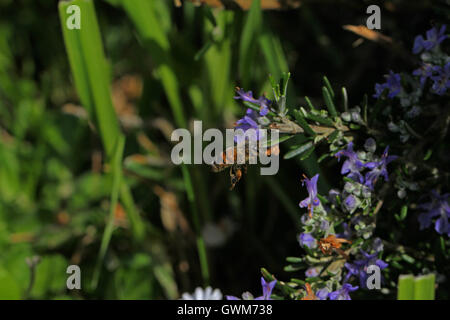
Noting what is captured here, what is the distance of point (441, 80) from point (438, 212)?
232 mm

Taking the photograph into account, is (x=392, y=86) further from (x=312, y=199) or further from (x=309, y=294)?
(x=309, y=294)

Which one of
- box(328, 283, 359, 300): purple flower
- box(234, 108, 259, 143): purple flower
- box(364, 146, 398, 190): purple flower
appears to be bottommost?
box(328, 283, 359, 300): purple flower

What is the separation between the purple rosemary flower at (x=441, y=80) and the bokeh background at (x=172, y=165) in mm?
193

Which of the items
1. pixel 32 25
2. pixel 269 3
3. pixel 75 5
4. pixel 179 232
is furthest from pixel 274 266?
pixel 32 25

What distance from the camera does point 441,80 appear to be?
881 millimetres

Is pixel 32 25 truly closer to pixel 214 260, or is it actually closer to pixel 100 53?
pixel 100 53

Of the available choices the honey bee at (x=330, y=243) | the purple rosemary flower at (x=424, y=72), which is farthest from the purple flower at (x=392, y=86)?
the honey bee at (x=330, y=243)

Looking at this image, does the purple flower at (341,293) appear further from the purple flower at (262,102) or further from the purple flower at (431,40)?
the purple flower at (431,40)

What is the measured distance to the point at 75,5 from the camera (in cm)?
104

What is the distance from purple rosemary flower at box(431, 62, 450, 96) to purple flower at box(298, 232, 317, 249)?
1.08ft

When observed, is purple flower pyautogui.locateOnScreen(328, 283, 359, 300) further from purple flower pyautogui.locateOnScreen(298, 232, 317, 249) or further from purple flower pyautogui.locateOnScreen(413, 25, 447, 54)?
purple flower pyautogui.locateOnScreen(413, 25, 447, 54)

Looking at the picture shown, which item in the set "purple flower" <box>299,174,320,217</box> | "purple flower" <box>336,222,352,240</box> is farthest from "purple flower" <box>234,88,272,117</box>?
"purple flower" <box>336,222,352,240</box>

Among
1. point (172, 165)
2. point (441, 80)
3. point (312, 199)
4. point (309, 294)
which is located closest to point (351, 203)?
point (312, 199)

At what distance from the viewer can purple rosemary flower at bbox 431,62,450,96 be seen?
2.85ft
